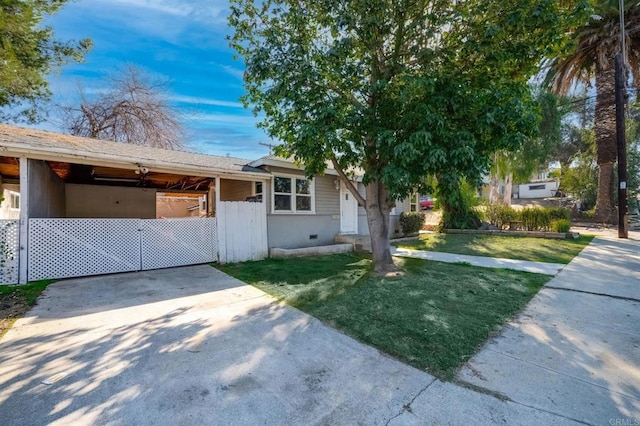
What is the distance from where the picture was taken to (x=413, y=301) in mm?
4660

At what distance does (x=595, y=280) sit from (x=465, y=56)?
4.93 m

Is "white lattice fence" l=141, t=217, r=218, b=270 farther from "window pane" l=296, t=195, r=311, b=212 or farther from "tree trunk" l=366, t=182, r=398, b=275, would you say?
"tree trunk" l=366, t=182, r=398, b=275

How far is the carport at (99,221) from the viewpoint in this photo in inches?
231

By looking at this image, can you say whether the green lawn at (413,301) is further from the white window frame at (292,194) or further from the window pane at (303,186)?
the window pane at (303,186)

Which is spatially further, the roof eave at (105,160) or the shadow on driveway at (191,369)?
the roof eave at (105,160)

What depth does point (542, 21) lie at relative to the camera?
5055mm

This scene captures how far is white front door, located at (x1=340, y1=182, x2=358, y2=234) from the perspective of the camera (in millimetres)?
12094

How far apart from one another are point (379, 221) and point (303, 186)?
178 inches

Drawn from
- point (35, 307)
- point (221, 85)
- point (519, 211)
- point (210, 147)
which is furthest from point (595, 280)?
point (210, 147)

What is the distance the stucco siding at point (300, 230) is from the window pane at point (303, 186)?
2.96ft

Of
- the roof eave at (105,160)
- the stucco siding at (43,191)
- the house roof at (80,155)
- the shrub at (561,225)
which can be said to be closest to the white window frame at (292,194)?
the roof eave at (105,160)

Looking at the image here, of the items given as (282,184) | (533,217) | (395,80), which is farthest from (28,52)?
(533,217)

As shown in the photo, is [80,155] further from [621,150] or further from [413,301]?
[621,150]

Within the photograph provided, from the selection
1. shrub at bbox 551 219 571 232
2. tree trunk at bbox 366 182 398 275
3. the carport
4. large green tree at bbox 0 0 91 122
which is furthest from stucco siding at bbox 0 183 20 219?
shrub at bbox 551 219 571 232
